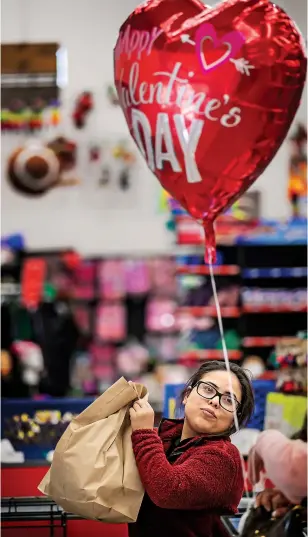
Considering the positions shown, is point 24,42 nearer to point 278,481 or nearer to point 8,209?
point 8,209

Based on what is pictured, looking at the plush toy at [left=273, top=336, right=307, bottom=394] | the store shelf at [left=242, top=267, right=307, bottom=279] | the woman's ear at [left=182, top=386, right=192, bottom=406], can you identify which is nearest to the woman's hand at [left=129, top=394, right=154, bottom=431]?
the woman's ear at [left=182, top=386, right=192, bottom=406]

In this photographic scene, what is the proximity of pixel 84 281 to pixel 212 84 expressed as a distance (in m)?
4.17

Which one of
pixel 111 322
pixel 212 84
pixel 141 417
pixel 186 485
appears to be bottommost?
pixel 111 322

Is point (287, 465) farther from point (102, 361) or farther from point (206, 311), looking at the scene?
point (102, 361)

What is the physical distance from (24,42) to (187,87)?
4484 millimetres

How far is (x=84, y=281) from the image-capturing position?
6.11 meters

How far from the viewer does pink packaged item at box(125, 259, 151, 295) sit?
6102mm

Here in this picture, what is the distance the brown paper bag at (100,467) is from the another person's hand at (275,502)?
602mm

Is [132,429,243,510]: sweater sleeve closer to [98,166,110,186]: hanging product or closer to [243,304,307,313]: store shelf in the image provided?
[243,304,307,313]: store shelf

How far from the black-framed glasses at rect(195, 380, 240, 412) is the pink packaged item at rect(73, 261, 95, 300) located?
14.9ft

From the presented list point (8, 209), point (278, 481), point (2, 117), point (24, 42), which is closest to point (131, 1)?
point (24, 42)

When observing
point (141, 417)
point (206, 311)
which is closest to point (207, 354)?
point (206, 311)

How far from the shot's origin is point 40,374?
19.5 ft

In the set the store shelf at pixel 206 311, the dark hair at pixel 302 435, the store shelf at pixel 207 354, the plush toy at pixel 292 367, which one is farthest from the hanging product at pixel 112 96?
the dark hair at pixel 302 435
